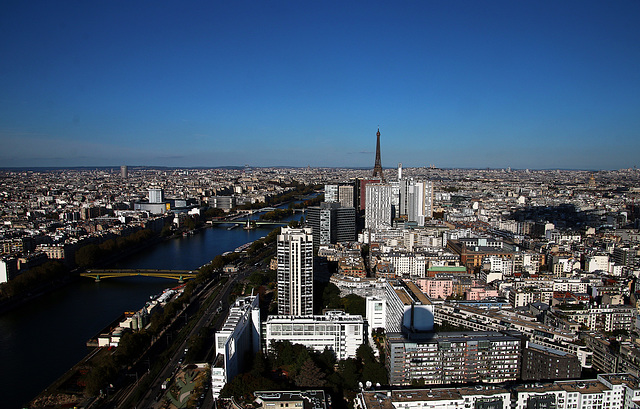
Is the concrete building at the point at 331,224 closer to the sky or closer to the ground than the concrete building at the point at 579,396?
closer to the sky

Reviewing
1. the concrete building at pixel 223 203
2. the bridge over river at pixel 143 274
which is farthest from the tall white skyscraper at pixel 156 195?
the bridge over river at pixel 143 274

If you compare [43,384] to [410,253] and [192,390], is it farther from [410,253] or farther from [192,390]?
[410,253]

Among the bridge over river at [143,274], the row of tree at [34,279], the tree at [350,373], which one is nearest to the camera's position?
the tree at [350,373]

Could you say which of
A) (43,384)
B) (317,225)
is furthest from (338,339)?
(317,225)

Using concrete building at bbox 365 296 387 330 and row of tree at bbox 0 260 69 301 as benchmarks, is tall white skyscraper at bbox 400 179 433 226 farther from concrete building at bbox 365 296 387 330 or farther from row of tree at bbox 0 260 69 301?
row of tree at bbox 0 260 69 301

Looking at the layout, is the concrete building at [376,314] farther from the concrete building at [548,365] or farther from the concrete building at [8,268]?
the concrete building at [8,268]
